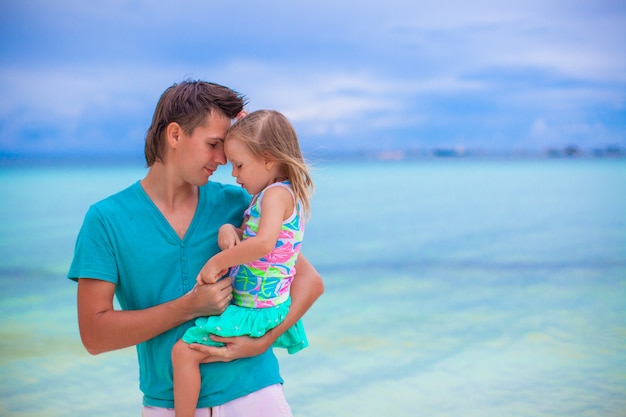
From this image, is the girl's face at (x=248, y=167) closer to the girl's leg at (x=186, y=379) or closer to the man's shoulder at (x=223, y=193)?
the man's shoulder at (x=223, y=193)

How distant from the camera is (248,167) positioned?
6.36 feet

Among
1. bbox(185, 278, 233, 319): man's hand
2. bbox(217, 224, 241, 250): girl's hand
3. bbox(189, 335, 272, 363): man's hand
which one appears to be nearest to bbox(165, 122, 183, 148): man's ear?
bbox(217, 224, 241, 250): girl's hand

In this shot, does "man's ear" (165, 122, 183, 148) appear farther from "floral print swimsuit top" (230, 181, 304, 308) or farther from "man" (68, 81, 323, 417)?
"floral print swimsuit top" (230, 181, 304, 308)

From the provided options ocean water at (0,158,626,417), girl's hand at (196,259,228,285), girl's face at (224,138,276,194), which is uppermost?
girl's face at (224,138,276,194)

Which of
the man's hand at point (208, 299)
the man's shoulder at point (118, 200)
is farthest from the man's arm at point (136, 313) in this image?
the man's shoulder at point (118, 200)

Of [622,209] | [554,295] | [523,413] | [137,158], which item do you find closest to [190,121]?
[523,413]

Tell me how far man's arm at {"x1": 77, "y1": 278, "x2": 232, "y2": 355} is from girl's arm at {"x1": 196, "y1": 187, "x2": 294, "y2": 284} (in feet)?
0.12

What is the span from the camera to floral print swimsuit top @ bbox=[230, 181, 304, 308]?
1.93m

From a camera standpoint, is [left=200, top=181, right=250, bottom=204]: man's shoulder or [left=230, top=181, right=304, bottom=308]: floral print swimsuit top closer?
[left=230, top=181, right=304, bottom=308]: floral print swimsuit top

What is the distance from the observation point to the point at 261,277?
1.93m

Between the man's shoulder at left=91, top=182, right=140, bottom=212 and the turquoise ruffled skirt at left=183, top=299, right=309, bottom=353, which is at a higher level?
the man's shoulder at left=91, top=182, right=140, bottom=212

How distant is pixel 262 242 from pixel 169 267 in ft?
0.85

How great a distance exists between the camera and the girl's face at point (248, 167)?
191 centimetres

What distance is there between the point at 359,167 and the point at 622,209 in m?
11.9
